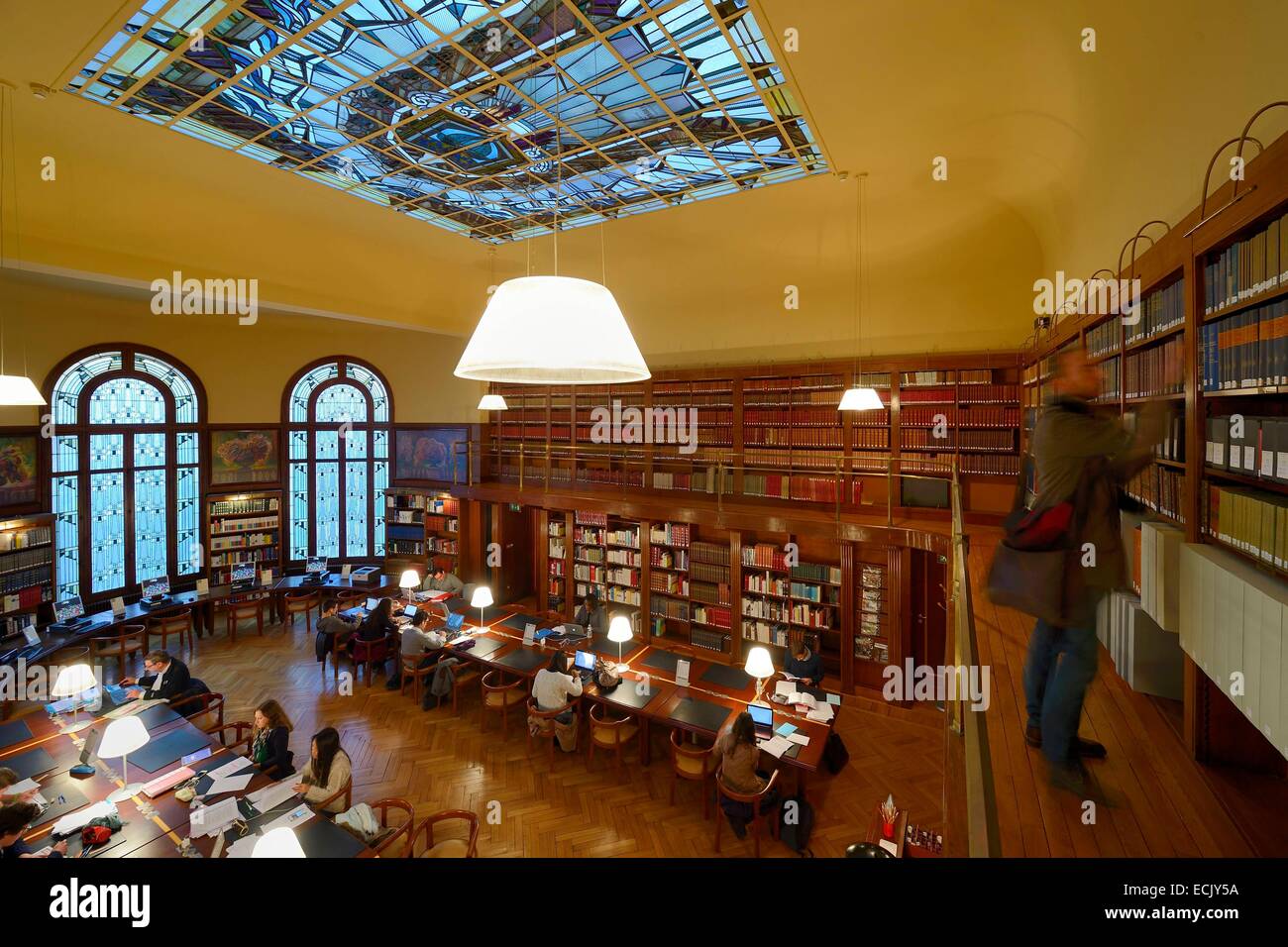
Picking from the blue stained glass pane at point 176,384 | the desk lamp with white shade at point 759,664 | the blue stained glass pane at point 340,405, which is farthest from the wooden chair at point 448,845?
the blue stained glass pane at point 340,405

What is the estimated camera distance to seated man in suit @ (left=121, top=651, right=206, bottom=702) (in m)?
6.00

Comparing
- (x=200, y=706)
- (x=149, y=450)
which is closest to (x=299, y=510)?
(x=149, y=450)

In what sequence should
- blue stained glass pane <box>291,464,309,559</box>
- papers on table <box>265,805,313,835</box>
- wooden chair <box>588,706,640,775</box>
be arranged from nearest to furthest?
1. papers on table <box>265,805,313,835</box>
2. wooden chair <box>588,706,640,775</box>
3. blue stained glass pane <box>291,464,309,559</box>

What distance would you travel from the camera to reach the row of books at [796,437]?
8.25 meters

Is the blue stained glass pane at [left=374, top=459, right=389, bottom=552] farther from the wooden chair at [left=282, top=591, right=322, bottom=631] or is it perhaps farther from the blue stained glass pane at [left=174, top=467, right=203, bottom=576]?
the blue stained glass pane at [left=174, top=467, right=203, bottom=576]

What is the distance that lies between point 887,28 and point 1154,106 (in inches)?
64.8

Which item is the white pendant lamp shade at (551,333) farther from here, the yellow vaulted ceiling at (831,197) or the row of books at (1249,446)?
the yellow vaulted ceiling at (831,197)

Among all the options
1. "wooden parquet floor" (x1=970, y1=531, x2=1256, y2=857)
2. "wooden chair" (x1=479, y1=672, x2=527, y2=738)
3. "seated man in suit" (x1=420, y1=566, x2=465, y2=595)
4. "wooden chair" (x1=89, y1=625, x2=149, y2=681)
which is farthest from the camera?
"seated man in suit" (x1=420, y1=566, x2=465, y2=595)

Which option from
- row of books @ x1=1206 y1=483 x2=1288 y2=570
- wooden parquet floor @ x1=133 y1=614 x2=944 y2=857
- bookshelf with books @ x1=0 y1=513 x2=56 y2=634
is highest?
row of books @ x1=1206 y1=483 x2=1288 y2=570

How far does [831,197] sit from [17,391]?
26.0 feet

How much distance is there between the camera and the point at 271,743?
5004 mm

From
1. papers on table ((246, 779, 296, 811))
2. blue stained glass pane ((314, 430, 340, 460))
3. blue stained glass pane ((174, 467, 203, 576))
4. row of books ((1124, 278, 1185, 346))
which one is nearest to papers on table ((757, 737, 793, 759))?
papers on table ((246, 779, 296, 811))
